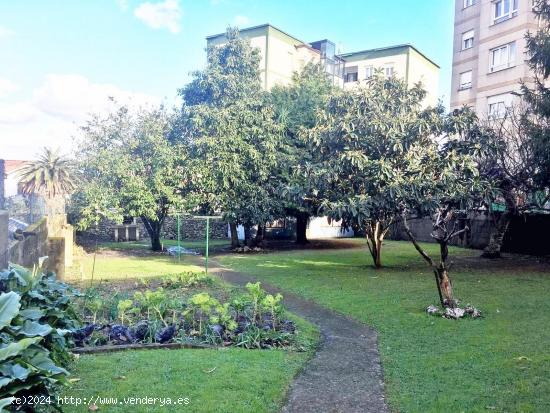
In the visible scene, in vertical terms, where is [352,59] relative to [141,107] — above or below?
above

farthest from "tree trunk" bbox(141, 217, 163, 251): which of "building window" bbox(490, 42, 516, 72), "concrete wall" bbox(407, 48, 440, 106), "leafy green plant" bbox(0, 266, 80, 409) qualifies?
"concrete wall" bbox(407, 48, 440, 106)

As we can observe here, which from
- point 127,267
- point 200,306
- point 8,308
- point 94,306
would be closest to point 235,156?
point 127,267

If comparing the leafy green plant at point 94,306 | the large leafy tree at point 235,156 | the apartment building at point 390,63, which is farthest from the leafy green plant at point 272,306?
the apartment building at point 390,63

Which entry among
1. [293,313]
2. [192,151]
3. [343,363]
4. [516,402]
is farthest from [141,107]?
[516,402]

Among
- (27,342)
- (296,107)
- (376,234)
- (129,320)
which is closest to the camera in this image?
(27,342)

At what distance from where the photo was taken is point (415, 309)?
8398mm

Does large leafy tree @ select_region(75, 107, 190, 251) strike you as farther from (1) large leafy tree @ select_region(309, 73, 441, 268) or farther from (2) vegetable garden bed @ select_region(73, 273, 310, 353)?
(2) vegetable garden bed @ select_region(73, 273, 310, 353)

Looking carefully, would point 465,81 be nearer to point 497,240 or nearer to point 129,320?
point 497,240

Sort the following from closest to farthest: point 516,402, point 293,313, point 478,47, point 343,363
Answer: point 516,402
point 343,363
point 293,313
point 478,47

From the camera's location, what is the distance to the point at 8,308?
9.73 ft

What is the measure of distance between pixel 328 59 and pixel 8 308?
1289 inches

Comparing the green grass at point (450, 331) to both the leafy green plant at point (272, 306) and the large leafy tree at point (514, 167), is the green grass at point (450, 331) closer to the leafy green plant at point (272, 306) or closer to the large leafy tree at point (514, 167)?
the leafy green plant at point (272, 306)

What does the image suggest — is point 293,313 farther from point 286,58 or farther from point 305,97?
→ point 286,58

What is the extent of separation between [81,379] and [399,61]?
35.7 metres
